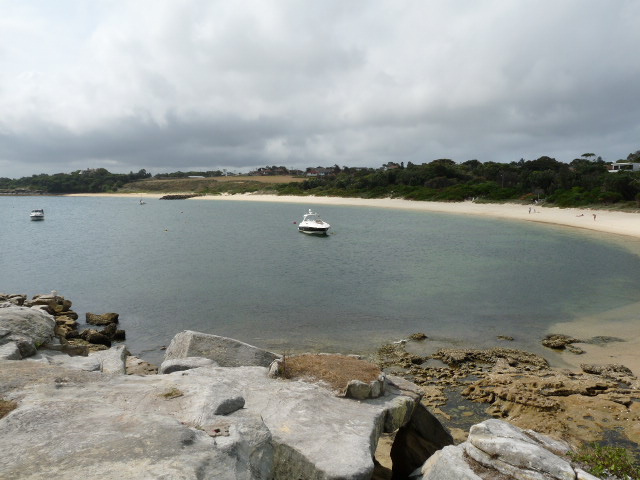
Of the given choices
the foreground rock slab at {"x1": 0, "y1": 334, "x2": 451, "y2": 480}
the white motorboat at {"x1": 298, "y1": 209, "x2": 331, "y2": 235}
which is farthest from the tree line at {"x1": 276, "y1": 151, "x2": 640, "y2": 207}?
the foreground rock slab at {"x1": 0, "y1": 334, "x2": 451, "y2": 480}

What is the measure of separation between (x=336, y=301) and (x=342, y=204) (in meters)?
93.9

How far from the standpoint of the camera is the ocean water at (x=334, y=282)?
843 inches

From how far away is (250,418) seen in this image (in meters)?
6.82

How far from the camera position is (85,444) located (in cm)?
532

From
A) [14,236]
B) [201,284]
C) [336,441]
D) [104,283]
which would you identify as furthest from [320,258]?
[14,236]

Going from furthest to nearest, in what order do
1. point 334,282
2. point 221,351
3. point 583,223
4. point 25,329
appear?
point 583,223, point 334,282, point 25,329, point 221,351

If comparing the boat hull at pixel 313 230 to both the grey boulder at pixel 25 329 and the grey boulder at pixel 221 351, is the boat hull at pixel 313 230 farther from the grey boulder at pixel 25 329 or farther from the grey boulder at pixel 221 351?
the grey boulder at pixel 221 351

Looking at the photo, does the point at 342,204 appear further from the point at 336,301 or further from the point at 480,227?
the point at 336,301

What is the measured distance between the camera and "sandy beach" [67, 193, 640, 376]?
696 inches

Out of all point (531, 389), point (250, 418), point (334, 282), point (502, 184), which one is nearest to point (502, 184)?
point (502, 184)

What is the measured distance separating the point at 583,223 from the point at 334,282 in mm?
51085

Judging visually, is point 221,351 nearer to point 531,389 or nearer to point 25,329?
point 25,329

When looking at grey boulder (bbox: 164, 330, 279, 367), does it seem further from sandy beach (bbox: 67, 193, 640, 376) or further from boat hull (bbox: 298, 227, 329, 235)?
boat hull (bbox: 298, 227, 329, 235)

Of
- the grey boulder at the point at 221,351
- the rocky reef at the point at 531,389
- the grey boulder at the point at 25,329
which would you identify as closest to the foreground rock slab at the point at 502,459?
the rocky reef at the point at 531,389
